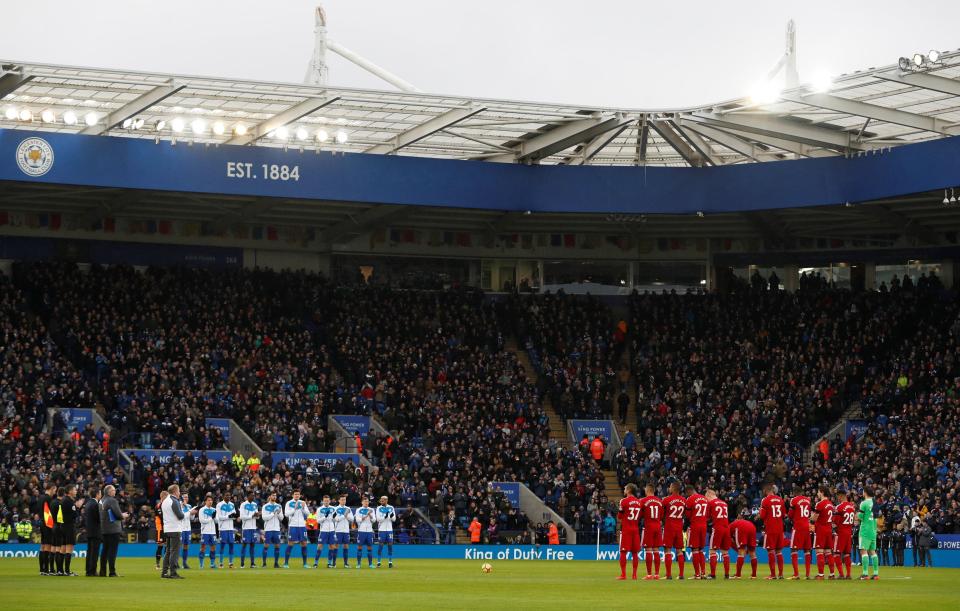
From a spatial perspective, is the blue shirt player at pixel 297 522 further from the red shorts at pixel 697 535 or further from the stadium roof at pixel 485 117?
the stadium roof at pixel 485 117

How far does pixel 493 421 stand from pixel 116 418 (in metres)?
13.6

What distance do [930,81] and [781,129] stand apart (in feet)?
24.5

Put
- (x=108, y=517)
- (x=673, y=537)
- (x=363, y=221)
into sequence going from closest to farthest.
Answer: (x=108, y=517)
(x=673, y=537)
(x=363, y=221)

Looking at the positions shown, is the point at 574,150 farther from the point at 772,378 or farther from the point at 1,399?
the point at 1,399

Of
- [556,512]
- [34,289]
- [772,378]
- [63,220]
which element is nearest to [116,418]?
[34,289]

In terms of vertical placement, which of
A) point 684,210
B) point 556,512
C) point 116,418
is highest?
point 684,210

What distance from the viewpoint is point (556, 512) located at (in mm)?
48594

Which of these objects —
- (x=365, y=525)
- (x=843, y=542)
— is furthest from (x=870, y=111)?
(x=365, y=525)

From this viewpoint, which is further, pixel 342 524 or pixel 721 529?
pixel 342 524

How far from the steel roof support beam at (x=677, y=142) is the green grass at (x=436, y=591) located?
19.3 m

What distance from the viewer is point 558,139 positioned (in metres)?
49.1

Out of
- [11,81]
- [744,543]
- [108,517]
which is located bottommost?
[744,543]

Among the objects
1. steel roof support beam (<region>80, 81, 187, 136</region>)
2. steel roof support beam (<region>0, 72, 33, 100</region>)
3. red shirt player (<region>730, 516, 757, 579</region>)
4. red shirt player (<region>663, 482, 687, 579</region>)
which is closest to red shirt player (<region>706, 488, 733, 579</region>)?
red shirt player (<region>730, 516, 757, 579</region>)

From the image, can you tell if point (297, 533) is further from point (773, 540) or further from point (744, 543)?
point (773, 540)
